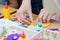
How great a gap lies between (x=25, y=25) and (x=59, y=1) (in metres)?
0.30

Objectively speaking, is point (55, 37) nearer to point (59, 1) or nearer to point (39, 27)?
point (39, 27)

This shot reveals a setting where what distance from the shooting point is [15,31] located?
3.51ft

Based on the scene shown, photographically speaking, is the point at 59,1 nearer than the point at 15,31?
No

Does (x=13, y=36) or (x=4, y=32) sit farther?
(x=4, y=32)

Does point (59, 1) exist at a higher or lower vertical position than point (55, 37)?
higher

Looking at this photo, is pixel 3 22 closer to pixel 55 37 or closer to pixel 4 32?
pixel 4 32

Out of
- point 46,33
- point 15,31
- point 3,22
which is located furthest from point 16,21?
point 46,33

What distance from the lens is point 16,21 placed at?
1.27 m

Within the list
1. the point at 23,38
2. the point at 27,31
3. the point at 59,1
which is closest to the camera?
the point at 23,38

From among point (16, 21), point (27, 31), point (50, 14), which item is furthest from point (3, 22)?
point (50, 14)

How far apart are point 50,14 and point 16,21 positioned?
0.86ft

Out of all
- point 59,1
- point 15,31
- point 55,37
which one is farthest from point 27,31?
point 59,1

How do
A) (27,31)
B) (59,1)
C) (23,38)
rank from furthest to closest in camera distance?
(59,1)
(27,31)
(23,38)

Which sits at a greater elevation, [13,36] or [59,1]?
[59,1]
